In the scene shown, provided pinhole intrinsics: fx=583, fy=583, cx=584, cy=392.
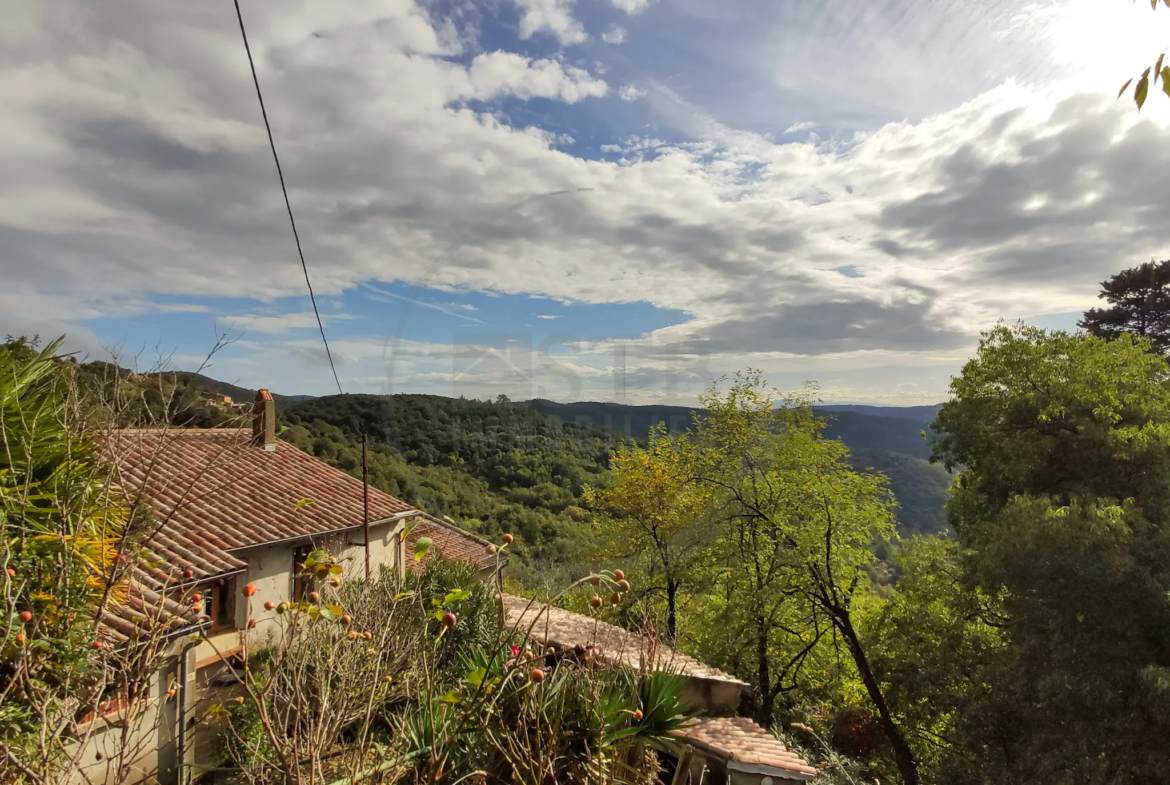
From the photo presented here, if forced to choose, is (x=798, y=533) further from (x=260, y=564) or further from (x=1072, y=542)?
(x=260, y=564)

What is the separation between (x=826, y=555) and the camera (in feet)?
39.0

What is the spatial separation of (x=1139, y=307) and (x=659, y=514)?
18.7 meters

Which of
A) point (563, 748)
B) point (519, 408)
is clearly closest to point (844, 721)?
point (563, 748)

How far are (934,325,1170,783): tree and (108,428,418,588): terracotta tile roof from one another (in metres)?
11.6

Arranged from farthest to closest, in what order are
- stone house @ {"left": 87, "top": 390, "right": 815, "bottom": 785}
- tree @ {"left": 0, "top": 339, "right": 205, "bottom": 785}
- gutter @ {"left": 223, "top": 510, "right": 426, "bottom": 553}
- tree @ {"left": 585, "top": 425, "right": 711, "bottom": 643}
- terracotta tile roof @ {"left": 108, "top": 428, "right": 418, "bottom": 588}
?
tree @ {"left": 585, "top": 425, "right": 711, "bottom": 643}
gutter @ {"left": 223, "top": 510, "right": 426, "bottom": 553}
terracotta tile roof @ {"left": 108, "top": 428, "right": 418, "bottom": 588}
stone house @ {"left": 87, "top": 390, "right": 815, "bottom": 785}
tree @ {"left": 0, "top": 339, "right": 205, "bottom": 785}

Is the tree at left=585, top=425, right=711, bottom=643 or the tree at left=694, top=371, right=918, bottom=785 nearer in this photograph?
the tree at left=694, top=371, right=918, bottom=785

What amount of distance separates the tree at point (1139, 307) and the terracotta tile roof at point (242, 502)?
23.5 metres

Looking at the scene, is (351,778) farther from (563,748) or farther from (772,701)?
(772,701)

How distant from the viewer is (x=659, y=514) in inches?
669

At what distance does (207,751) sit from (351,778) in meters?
9.34

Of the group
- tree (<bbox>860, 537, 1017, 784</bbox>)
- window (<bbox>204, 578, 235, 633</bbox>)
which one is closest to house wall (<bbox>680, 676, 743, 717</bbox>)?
tree (<bbox>860, 537, 1017, 784</bbox>)

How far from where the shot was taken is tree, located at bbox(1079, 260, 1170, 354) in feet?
64.9

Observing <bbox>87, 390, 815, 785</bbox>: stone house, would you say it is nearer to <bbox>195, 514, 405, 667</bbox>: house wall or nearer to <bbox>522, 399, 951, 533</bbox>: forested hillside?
<bbox>195, 514, 405, 667</bbox>: house wall

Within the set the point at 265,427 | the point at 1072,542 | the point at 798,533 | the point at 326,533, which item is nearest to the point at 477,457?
the point at 265,427
